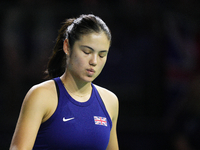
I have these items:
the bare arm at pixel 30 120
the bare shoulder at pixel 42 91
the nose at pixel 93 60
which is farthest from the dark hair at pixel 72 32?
the bare arm at pixel 30 120

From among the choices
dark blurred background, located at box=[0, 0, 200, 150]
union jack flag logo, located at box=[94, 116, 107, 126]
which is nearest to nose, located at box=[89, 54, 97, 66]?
union jack flag logo, located at box=[94, 116, 107, 126]

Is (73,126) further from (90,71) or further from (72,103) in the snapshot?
(90,71)

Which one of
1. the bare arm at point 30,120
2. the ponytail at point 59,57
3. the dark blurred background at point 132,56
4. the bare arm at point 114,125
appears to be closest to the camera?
the bare arm at point 30,120

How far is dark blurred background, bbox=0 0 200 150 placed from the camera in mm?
3936

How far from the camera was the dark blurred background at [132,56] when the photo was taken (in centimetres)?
394

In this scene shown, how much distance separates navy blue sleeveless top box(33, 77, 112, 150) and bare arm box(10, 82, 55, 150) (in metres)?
0.09

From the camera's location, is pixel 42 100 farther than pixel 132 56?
No

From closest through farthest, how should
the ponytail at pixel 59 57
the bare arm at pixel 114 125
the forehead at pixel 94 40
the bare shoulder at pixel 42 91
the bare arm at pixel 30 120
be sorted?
1. the bare arm at pixel 30 120
2. the bare shoulder at pixel 42 91
3. the forehead at pixel 94 40
4. the ponytail at pixel 59 57
5. the bare arm at pixel 114 125

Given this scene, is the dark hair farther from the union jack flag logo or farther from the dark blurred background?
the dark blurred background

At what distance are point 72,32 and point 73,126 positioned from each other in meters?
0.58

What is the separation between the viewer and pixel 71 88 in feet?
6.21

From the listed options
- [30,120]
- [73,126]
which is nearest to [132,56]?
[73,126]

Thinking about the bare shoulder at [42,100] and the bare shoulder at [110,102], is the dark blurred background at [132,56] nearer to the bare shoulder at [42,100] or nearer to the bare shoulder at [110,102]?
the bare shoulder at [110,102]

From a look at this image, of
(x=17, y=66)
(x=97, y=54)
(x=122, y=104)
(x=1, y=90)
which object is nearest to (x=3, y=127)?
(x=1, y=90)
